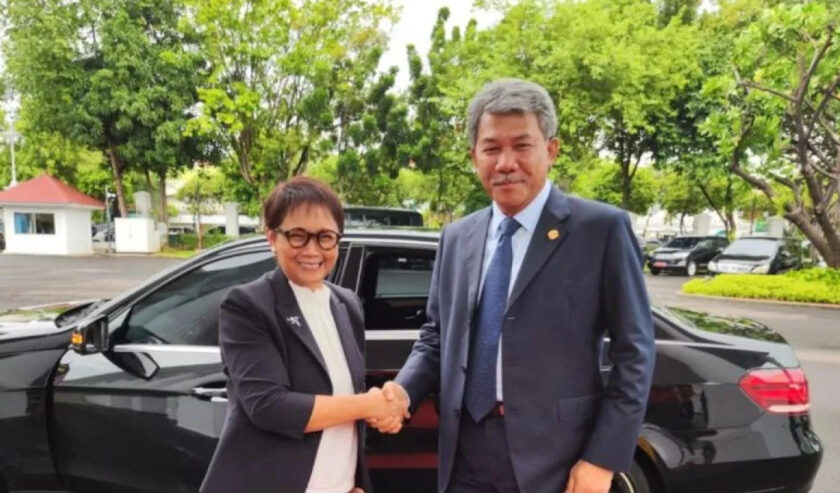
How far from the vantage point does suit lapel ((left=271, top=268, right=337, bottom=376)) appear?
150 centimetres

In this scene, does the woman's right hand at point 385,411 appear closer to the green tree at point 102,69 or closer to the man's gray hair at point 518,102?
the man's gray hair at point 518,102

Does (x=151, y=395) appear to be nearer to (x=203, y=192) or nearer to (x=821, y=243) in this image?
(x=821, y=243)

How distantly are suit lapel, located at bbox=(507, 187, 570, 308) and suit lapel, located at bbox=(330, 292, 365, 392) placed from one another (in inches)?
18.4

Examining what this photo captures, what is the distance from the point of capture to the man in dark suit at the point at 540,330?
147 centimetres

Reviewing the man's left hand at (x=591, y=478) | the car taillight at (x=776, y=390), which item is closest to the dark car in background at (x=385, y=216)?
the car taillight at (x=776, y=390)

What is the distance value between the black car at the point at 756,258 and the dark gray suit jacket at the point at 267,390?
55.4ft

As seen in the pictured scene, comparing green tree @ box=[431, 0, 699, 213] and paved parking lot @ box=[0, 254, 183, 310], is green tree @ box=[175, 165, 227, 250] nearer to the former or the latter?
paved parking lot @ box=[0, 254, 183, 310]

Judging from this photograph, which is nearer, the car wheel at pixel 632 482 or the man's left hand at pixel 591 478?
the man's left hand at pixel 591 478

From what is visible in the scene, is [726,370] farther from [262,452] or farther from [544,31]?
[544,31]

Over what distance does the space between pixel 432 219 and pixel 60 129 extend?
17.6 metres

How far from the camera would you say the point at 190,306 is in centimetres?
280

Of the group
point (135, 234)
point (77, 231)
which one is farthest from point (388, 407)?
point (77, 231)

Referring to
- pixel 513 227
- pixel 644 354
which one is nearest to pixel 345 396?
pixel 513 227

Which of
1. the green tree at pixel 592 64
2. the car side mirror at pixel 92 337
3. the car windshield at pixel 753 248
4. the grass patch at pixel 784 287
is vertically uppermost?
the green tree at pixel 592 64
